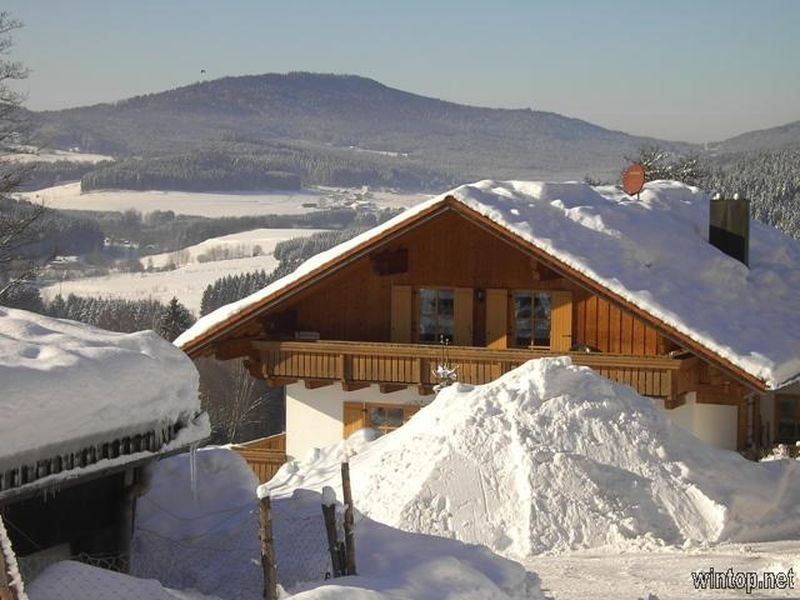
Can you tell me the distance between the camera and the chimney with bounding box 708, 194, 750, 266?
90.4 feet

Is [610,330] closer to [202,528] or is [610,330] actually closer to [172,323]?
[202,528]

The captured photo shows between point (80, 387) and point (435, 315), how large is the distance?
1620cm

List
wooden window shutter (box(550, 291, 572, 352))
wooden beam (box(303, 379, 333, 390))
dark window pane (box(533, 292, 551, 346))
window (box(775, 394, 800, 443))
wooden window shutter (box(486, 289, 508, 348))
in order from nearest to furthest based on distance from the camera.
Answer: wooden window shutter (box(550, 291, 572, 352)) → dark window pane (box(533, 292, 551, 346)) → wooden window shutter (box(486, 289, 508, 348)) → wooden beam (box(303, 379, 333, 390)) → window (box(775, 394, 800, 443))

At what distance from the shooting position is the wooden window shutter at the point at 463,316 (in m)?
25.4

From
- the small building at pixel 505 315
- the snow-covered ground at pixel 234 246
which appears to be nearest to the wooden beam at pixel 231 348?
the small building at pixel 505 315

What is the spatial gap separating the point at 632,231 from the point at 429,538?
14867mm

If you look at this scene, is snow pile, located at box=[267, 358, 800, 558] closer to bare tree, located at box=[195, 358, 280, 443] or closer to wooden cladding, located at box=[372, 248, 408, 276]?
wooden cladding, located at box=[372, 248, 408, 276]

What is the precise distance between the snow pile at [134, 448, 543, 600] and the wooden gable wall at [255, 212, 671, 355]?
12.0 m

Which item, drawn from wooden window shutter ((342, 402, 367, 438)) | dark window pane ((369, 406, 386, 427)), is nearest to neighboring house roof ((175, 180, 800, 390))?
wooden window shutter ((342, 402, 367, 438))

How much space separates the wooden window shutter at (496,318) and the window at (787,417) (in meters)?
5.40

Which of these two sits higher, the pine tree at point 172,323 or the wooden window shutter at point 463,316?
the wooden window shutter at point 463,316

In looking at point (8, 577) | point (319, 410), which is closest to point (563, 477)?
point (319, 410)

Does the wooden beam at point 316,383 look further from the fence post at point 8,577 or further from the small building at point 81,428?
the fence post at point 8,577

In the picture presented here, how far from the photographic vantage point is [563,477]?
17156 mm
